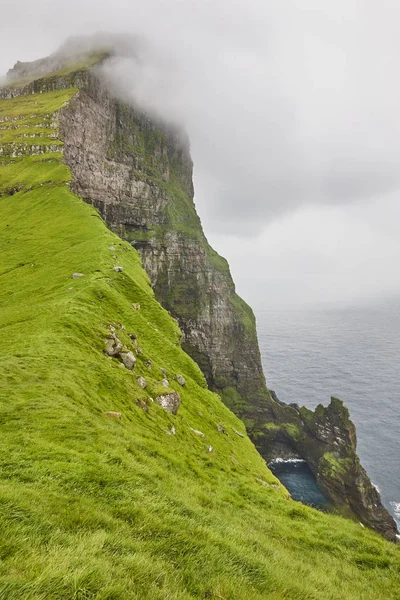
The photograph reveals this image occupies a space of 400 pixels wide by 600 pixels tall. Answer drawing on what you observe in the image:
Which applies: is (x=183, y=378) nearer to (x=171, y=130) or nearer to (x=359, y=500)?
(x=359, y=500)

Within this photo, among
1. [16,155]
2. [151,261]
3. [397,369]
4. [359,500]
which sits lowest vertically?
[359,500]

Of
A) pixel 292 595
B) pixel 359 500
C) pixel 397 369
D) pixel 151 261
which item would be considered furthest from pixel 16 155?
pixel 397 369

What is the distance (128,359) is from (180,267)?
9965 centimetres

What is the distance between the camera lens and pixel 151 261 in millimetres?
120188

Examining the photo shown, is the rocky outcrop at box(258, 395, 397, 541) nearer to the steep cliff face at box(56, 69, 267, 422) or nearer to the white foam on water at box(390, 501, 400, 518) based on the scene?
the white foam on water at box(390, 501, 400, 518)

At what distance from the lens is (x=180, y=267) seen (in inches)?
4953

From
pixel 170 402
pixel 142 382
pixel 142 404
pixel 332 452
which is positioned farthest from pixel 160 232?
pixel 142 404

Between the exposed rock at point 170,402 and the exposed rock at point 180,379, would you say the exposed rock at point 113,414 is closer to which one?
A: the exposed rock at point 170,402

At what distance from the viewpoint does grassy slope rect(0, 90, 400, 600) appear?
22.3ft

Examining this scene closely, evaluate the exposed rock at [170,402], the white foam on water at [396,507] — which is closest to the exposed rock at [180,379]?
the exposed rock at [170,402]

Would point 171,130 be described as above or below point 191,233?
above

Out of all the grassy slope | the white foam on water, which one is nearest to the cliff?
the white foam on water

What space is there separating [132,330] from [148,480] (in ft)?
80.6

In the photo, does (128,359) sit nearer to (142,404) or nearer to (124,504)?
(142,404)
